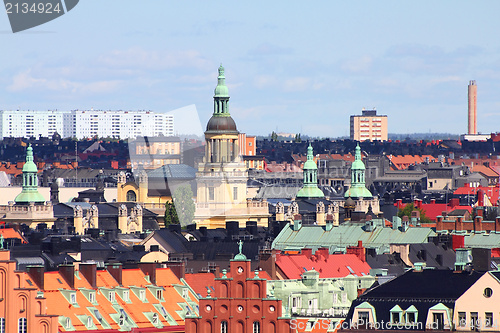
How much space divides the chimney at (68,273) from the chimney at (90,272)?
0.93 meters

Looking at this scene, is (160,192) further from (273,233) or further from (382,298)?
(382,298)

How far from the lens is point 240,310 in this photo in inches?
2418

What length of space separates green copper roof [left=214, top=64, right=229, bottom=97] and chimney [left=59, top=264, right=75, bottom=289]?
6476cm

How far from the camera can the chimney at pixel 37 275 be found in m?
66.0

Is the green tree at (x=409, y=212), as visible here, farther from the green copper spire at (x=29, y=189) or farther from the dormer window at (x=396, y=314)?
the dormer window at (x=396, y=314)

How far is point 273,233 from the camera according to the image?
108375mm

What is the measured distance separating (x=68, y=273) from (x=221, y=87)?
65825 mm

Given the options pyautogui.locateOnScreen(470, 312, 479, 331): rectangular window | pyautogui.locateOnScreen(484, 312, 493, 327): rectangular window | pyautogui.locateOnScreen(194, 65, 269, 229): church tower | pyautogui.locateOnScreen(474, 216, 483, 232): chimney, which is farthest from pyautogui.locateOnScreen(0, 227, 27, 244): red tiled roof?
pyautogui.locateOnScreen(484, 312, 493, 327): rectangular window

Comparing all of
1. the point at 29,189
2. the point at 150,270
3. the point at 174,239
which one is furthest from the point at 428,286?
the point at 29,189

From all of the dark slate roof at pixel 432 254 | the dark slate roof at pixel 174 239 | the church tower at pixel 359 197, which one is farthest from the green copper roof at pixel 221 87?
the dark slate roof at pixel 432 254

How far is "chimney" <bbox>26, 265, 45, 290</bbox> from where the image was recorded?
65994 millimetres

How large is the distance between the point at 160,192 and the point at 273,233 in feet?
124

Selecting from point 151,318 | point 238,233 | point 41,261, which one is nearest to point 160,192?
point 238,233

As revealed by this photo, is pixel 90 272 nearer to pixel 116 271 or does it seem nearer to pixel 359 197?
pixel 116 271
